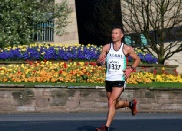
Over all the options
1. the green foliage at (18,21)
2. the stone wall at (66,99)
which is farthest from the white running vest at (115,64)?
the green foliage at (18,21)

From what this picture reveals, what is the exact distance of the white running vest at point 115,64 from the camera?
10.8 meters

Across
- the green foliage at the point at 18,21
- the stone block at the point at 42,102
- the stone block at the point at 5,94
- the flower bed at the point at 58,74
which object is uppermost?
the green foliage at the point at 18,21

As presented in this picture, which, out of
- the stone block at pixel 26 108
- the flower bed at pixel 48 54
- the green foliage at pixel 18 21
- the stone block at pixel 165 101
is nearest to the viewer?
the stone block at pixel 26 108

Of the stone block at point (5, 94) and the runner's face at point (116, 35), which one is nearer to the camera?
the runner's face at point (116, 35)

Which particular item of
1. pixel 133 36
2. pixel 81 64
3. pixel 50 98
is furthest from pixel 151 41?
pixel 50 98

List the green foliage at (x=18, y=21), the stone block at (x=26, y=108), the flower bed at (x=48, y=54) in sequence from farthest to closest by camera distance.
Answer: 1. the green foliage at (x=18, y=21)
2. the flower bed at (x=48, y=54)
3. the stone block at (x=26, y=108)

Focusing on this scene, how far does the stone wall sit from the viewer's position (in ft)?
50.8

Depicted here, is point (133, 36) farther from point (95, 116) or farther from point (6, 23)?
point (95, 116)

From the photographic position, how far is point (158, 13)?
25.4 metres

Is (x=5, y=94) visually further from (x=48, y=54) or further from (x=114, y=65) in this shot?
(x=114, y=65)

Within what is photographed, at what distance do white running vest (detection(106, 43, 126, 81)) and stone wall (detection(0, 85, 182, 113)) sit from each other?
488 cm

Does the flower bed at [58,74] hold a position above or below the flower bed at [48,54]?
below

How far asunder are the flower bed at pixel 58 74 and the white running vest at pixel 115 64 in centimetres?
669

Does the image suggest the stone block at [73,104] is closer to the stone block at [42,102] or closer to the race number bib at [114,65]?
the stone block at [42,102]
